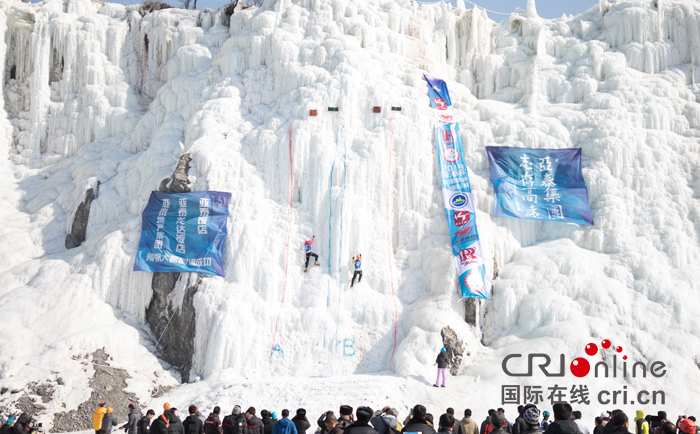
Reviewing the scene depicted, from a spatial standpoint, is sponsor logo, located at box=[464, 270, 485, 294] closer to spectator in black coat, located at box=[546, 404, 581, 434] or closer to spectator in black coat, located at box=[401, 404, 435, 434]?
spectator in black coat, located at box=[546, 404, 581, 434]

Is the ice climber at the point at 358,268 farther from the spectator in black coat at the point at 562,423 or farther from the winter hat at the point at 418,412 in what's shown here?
the spectator in black coat at the point at 562,423

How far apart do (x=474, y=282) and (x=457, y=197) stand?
3412 mm

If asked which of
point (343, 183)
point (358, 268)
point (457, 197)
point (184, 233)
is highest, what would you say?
point (343, 183)

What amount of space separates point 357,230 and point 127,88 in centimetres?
1348

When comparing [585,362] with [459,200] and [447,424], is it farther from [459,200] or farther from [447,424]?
[447,424]

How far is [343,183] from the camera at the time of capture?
20406 millimetres

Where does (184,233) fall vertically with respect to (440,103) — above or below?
below

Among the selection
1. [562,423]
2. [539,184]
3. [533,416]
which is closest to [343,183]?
[539,184]

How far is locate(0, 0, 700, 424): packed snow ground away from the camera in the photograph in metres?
17.4

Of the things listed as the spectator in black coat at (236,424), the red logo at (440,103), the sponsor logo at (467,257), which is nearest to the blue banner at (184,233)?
the sponsor logo at (467,257)

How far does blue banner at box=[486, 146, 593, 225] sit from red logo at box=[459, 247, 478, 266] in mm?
2179

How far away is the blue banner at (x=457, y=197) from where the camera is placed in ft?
61.5

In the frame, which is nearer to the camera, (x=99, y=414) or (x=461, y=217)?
(x=99, y=414)

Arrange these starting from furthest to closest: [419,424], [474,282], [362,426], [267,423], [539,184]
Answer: [539,184] < [474,282] < [267,423] < [419,424] < [362,426]
